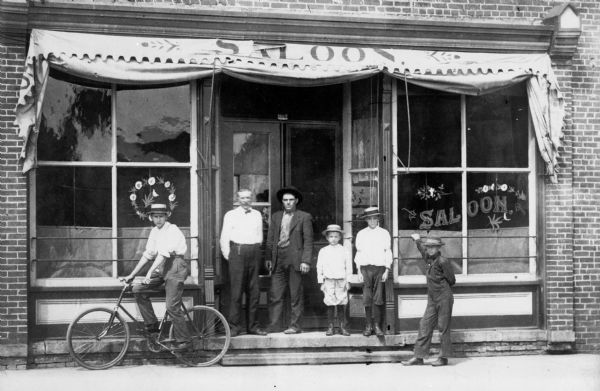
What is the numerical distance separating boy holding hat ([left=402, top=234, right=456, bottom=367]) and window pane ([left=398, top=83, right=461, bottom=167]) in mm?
1360

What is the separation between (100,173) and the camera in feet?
32.3

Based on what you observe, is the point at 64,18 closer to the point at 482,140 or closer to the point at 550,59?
the point at 482,140

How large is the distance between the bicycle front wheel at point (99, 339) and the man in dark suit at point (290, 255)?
1.92 metres

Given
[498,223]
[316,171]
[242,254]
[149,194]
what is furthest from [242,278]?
[498,223]

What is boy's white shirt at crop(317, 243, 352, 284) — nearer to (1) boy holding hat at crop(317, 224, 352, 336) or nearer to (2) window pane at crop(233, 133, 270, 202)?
(1) boy holding hat at crop(317, 224, 352, 336)

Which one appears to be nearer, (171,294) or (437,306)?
(171,294)

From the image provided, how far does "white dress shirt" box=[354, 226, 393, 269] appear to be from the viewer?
10.1 meters

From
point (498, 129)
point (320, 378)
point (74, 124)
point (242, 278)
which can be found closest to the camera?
point (320, 378)

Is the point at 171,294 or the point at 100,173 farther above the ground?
the point at 100,173

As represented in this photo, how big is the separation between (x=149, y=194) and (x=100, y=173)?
642 millimetres

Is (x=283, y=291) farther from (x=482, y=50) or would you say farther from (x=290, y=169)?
(x=482, y=50)

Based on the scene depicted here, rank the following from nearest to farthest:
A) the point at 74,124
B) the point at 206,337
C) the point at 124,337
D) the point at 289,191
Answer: the point at 124,337
the point at 206,337
the point at 74,124
the point at 289,191

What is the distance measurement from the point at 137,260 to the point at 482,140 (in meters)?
4.81

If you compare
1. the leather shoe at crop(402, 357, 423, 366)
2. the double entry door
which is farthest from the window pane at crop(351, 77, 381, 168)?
the leather shoe at crop(402, 357, 423, 366)
